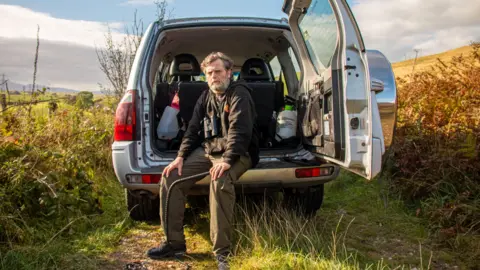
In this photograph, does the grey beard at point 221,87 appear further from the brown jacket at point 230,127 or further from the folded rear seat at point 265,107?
the folded rear seat at point 265,107

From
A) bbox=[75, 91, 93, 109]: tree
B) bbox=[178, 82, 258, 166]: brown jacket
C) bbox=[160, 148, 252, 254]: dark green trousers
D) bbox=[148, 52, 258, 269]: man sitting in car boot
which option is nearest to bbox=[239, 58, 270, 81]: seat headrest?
bbox=[178, 82, 258, 166]: brown jacket

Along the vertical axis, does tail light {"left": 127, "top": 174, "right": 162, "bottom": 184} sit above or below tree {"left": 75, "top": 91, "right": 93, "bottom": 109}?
below

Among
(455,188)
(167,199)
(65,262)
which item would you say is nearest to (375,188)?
(455,188)

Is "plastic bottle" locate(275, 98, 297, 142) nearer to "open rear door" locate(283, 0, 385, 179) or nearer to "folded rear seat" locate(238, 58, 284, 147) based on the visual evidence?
"folded rear seat" locate(238, 58, 284, 147)

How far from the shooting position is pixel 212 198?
281 centimetres

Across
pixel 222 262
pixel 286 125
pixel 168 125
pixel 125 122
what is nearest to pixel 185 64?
pixel 168 125

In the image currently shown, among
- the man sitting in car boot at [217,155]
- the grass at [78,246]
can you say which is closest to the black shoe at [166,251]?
the man sitting in car boot at [217,155]

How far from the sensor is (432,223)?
3553 millimetres

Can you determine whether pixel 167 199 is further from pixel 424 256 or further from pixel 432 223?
pixel 432 223

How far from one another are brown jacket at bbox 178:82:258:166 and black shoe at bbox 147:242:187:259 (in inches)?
27.1

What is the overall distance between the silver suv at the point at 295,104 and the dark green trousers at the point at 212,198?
Result: 0.13m

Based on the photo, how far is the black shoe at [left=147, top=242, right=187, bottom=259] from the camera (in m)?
2.98

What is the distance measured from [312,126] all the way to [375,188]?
6.20ft

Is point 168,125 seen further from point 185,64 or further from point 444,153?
point 444,153
